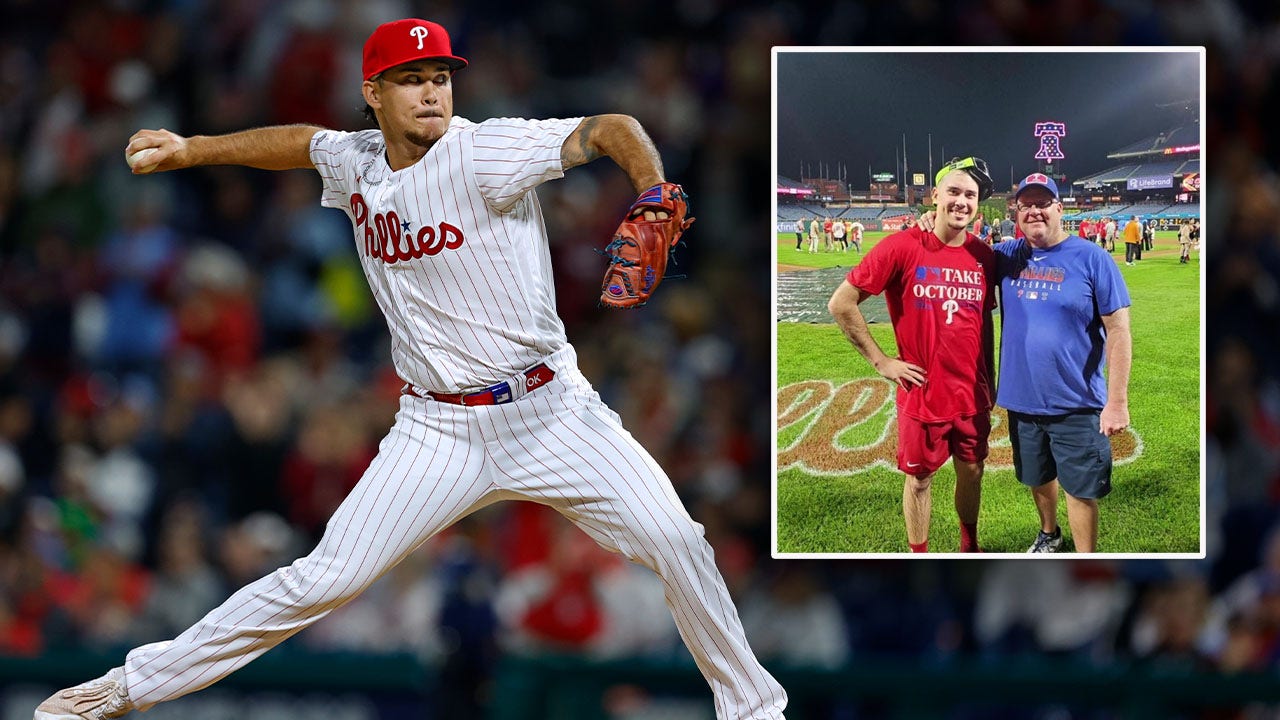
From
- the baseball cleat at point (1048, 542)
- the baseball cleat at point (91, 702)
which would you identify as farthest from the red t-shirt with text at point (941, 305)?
the baseball cleat at point (91, 702)

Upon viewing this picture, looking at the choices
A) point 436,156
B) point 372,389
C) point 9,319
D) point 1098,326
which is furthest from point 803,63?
point 9,319

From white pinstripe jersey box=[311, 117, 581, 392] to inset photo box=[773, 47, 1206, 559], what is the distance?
1045 mm

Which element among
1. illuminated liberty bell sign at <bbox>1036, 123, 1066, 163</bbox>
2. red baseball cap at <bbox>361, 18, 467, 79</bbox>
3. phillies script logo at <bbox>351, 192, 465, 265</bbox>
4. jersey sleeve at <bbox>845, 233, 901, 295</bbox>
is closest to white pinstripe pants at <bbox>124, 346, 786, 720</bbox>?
phillies script logo at <bbox>351, 192, 465, 265</bbox>

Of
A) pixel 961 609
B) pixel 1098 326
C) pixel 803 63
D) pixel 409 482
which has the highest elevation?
pixel 803 63

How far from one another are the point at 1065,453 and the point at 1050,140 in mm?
862

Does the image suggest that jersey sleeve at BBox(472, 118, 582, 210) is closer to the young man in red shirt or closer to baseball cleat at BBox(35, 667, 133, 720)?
the young man in red shirt

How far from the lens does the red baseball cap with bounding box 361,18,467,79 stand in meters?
3.36

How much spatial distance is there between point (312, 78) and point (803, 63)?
3111 mm

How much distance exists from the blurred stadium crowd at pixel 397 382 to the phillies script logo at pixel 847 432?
0.75m

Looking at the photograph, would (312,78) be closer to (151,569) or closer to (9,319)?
(9,319)

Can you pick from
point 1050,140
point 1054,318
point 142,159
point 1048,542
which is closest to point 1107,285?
point 1054,318

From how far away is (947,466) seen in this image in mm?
4281

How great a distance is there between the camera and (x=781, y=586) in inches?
212

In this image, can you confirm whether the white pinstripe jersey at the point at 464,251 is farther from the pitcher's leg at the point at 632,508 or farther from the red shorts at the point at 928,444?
the red shorts at the point at 928,444
